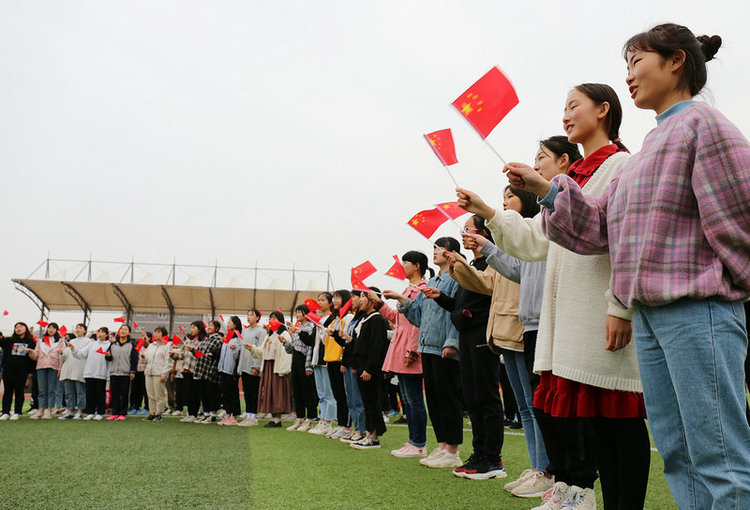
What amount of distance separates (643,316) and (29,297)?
85.2 feet

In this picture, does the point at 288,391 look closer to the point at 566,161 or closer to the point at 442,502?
the point at 442,502

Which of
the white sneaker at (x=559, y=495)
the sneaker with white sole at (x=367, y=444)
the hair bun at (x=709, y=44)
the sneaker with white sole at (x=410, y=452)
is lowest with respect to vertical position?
the sneaker with white sole at (x=367, y=444)

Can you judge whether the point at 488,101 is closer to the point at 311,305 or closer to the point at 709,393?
the point at 709,393

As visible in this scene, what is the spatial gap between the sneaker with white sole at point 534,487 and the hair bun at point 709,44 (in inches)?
102

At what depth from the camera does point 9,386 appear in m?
10.4

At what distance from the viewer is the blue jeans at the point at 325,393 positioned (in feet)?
27.2

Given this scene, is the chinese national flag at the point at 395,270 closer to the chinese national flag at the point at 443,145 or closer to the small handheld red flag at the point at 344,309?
the small handheld red flag at the point at 344,309

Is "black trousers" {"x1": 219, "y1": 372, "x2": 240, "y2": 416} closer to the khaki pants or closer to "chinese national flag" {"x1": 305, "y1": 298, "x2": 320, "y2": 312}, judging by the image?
the khaki pants

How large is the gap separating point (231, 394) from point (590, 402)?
8938 mm

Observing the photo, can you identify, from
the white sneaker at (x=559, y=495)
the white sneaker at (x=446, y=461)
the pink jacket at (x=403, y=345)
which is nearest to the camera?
the white sneaker at (x=559, y=495)

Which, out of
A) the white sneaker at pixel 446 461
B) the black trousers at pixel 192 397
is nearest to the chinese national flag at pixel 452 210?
the white sneaker at pixel 446 461

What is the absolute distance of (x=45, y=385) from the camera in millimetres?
11211

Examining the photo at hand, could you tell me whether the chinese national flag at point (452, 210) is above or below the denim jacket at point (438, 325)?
above

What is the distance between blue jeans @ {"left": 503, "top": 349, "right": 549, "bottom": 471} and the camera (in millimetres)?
3625
